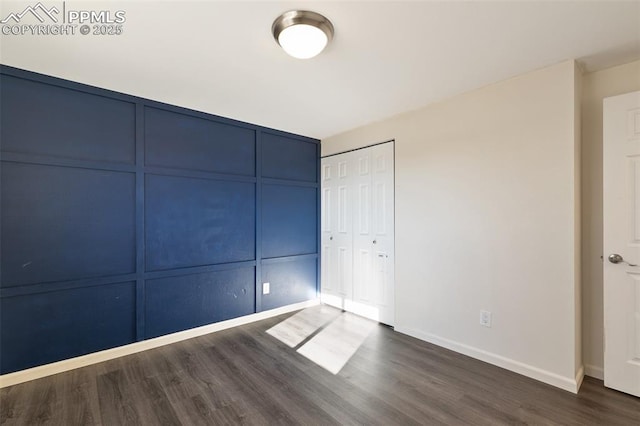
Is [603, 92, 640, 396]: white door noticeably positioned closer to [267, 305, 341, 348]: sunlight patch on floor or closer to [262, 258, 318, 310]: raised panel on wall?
[267, 305, 341, 348]: sunlight patch on floor

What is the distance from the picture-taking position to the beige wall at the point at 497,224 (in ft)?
6.68

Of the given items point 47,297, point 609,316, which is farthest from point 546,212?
point 47,297

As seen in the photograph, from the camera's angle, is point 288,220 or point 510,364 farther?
point 288,220

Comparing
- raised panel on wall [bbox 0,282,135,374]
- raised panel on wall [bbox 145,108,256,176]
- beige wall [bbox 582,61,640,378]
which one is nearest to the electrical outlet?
beige wall [bbox 582,61,640,378]

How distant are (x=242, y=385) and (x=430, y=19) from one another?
269cm

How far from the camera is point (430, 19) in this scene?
1.60 m

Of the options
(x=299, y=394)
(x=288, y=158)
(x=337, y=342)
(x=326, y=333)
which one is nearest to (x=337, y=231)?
(x=288, y=158)

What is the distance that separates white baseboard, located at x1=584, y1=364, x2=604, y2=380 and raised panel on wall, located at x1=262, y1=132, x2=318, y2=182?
3263 mm

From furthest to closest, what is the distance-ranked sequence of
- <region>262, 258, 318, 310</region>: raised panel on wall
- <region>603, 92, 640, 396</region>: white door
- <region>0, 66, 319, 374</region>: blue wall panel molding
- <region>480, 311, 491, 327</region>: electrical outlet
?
<region>262, 258, 318, 310</region>: raised panel on wall
<region>480, 311, 491, 327</region>: electrical outlet
<region>0, 66, 319, 374</region>: blue wall panel molding
<region>603, 92, 640, 396</region>: white door

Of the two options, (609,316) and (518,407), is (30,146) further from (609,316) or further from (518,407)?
(609,316)

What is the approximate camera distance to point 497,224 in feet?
7.68

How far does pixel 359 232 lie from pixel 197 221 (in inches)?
73.5

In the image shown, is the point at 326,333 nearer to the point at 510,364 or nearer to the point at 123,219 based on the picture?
the point at 510,364

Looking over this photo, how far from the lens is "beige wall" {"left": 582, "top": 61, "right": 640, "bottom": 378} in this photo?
212cm
